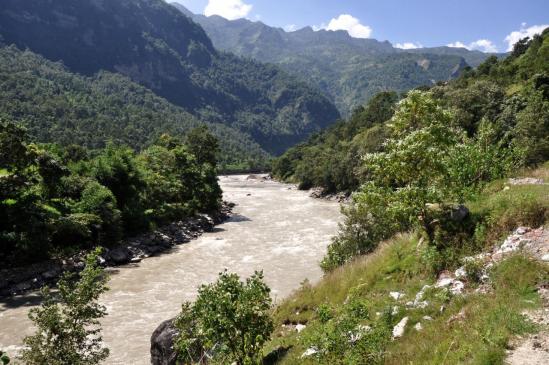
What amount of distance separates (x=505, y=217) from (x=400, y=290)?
3864 millimetres

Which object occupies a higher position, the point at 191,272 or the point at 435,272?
the point at 435,272

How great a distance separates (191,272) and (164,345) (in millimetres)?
22242

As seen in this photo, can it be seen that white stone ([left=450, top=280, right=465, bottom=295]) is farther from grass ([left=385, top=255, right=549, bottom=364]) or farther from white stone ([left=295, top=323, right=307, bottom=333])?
white stone ([left=295, top=323, right=307, bottom=333])

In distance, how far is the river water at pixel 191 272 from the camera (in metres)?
24.9

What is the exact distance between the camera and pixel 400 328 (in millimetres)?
11508

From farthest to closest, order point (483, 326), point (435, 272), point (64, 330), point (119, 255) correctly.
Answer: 1. point (119, 255)
2. point (435, 272)
3. point (64, 330)
4. point (483, 326)

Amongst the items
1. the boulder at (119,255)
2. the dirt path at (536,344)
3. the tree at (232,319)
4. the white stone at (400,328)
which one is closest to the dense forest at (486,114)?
the white stone at (400,328)

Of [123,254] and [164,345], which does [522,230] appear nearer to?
[164,345]

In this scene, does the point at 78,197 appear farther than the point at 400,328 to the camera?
Yes

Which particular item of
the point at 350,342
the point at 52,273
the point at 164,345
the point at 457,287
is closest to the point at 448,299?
the point at 457,287

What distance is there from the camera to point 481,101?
7762 centimetres

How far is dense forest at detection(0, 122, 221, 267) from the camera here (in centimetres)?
3528

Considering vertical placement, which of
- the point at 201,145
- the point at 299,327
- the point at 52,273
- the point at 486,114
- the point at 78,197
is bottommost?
the point at 52,273

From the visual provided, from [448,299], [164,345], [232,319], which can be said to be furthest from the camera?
[164,345]
